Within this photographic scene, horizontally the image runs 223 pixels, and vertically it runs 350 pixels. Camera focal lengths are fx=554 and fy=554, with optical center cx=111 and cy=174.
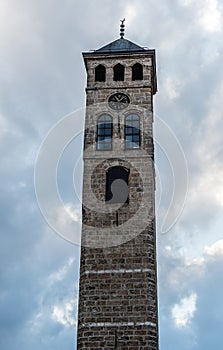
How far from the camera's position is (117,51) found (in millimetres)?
33406

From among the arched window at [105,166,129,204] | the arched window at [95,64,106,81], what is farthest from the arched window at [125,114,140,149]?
the arched window at [95,64,106,81]

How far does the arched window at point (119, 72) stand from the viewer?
3247 cm

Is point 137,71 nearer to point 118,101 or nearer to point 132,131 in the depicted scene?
point 118,101

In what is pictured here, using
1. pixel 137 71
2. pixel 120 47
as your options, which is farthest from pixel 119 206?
pixel 120 47

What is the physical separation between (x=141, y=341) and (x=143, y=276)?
305 cm

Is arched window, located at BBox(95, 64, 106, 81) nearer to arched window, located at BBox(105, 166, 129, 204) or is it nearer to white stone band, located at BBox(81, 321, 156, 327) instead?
arched window, located at BBox(105, 166, 129, 204)

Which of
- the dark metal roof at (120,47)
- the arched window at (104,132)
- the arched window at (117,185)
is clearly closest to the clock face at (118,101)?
the arched window at (104,132)

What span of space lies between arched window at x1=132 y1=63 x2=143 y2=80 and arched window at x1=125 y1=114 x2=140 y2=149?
2.76 m

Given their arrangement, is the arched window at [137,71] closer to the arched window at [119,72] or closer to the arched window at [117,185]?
the arched window at [119,72]

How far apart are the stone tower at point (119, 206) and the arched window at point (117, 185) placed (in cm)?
5

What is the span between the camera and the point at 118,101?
103ft

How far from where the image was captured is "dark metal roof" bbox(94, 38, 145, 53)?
33.7m

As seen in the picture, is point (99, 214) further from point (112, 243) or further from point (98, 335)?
point (98, 335)

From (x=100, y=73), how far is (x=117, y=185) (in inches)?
306
